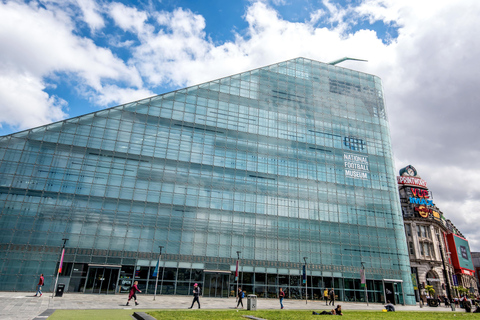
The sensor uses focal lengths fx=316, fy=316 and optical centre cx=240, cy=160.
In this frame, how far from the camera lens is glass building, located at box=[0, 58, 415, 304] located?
39469mm

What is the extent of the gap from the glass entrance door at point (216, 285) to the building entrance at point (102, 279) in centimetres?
1140

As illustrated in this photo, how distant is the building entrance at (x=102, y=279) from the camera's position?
1512 inches

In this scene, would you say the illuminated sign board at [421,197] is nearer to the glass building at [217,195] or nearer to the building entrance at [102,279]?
the glass building at [217,195]

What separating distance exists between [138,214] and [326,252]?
28289 mm

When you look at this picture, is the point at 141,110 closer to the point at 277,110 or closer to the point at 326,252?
the point at 277,110

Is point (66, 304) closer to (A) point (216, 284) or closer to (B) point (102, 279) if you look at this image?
(B) point (102, 279)

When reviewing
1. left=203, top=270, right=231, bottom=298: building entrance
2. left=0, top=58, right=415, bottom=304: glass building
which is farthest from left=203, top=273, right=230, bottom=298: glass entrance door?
left=0, top=58, right=415, bottom=304: glass building

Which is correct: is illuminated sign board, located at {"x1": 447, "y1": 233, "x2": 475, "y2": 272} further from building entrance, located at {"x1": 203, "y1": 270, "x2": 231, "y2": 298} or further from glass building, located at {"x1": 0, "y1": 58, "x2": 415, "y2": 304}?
building entrance, located at {"x1": 203, "y1": 270, "x2": 231, "y2": 298}

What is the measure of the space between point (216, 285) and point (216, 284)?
13 centimetres

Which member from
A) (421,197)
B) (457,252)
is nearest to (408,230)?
(421,197)

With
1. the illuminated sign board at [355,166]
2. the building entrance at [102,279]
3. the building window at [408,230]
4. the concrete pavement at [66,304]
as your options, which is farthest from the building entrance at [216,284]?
the building window at [408,230]

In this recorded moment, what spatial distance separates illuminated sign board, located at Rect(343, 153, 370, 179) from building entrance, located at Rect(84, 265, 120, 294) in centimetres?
3881

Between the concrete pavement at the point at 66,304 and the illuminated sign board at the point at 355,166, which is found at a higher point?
the illuminated sign board at the point at 355,166

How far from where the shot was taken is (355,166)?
181 feet
